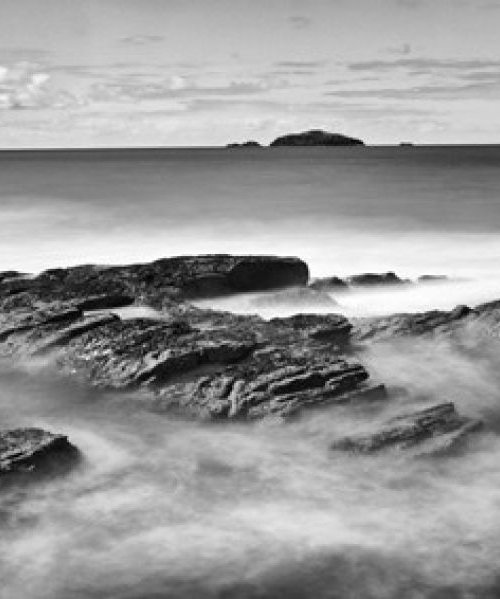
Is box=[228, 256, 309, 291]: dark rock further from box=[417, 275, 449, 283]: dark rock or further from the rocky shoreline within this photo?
box=[417, 275, 449, 283]: dark rock

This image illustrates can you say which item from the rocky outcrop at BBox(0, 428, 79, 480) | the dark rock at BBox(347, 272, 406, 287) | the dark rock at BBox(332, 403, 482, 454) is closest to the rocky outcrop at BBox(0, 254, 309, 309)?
the dark rock at BBox(347, 272, 406, 287)

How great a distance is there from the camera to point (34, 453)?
16641 millimetres

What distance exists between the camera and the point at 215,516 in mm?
15789

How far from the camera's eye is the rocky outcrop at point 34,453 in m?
16.4

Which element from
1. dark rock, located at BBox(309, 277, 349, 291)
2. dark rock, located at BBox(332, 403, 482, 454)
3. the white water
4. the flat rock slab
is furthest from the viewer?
dark rock, located at BBox(309, 277, 349, 291)

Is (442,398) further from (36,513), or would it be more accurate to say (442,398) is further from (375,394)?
(36,513)

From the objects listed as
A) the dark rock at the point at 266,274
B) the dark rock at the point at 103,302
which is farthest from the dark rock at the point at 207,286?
the dark rock at the point at 103,302

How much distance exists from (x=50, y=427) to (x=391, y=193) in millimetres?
85008

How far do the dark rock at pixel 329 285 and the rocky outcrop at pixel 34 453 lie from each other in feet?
55.0

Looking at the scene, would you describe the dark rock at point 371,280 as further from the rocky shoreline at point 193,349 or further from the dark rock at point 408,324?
the dark rock at point 408,324

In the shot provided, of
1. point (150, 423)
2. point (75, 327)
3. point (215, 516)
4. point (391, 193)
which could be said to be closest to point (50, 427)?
point (150, 423)

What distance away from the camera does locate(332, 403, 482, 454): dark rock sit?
18016 millimetres

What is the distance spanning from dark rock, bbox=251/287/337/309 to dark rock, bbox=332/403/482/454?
11518mm

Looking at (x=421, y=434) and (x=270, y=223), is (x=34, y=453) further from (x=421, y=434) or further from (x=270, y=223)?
(x=270, y=223)
